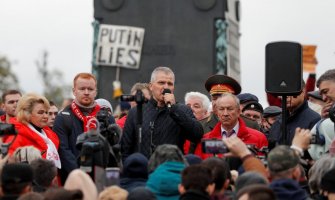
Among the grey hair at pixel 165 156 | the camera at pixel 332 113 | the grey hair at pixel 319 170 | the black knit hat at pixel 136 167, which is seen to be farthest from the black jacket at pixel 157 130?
the grey hair at pixel 319 170

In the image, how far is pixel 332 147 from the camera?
13609 millimetres

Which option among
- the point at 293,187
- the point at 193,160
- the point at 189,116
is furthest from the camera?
the point at 189,116

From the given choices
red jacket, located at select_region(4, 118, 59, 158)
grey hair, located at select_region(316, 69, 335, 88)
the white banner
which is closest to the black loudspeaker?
grey hair, located at select_region(316, 69, 335, 88)

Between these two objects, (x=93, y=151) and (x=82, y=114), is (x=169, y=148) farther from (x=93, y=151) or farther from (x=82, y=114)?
(x=82, y=114)

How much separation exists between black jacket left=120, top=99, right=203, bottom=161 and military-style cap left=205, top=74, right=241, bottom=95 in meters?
1.68

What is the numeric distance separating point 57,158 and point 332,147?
315 centimetres

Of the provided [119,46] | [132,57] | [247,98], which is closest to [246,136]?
[247,98]

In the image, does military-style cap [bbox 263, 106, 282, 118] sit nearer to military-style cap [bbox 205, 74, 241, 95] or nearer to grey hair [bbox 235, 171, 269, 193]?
military-style cap [bbox 205, 74, 241, 95]

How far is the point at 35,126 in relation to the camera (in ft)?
50.3

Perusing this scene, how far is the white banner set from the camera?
28.9 meters

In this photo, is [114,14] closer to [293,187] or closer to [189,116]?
[189,116]

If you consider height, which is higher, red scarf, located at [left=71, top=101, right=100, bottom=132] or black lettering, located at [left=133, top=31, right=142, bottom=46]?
black lettering, located at [left=133, top=31, right=142, bottom=46]

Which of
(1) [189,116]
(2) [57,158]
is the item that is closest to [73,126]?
(2) [57,158]

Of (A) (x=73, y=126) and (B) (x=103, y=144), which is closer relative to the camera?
(B) (x=103, y=144)
